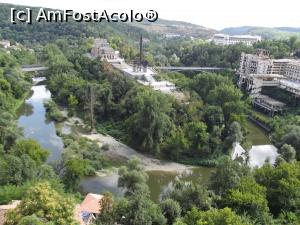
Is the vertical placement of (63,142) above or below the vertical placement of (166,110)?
below

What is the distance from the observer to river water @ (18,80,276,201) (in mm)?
25422

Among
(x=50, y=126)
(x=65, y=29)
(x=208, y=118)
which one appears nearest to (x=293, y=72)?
(x=208, y=118)

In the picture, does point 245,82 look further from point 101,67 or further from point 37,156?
point 37,156

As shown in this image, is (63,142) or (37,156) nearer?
(37,156)

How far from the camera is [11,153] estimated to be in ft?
74.6

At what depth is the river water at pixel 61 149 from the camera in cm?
2542

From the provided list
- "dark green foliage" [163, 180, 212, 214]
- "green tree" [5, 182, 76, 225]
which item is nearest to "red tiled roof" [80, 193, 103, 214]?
"dark green foliage" [163, 180, 212, 214]

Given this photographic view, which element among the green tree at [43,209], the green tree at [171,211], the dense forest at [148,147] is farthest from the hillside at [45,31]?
the green tree at [43,209]

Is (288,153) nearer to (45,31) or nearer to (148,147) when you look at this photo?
(148,147)

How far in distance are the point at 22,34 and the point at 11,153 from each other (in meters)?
70.9

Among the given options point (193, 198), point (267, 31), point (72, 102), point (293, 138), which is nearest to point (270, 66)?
point (293, 138)

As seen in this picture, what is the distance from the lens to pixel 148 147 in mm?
31438

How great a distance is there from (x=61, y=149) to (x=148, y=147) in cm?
722

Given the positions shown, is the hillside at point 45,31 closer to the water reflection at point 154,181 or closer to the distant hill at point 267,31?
the water reflection at point 154,181
